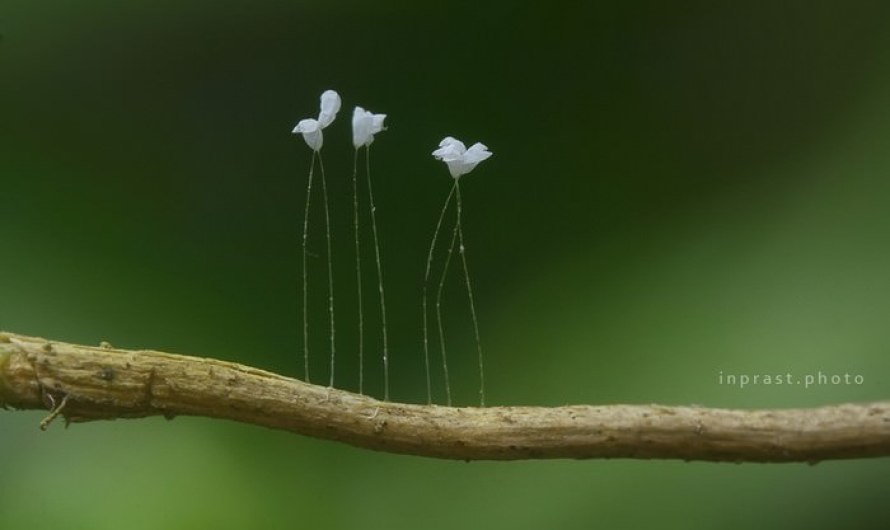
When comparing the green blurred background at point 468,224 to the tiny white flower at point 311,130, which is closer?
the tiny white flower at point 311,130

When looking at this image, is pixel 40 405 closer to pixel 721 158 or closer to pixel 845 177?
pixel 721 158

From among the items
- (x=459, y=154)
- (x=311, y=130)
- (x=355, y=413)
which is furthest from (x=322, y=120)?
(x=355, y=413)

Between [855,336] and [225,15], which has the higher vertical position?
[225,15]

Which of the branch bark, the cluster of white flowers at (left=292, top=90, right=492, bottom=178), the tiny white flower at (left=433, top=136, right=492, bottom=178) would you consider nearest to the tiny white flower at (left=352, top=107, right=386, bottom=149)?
the cluster of white flowers at (left=292, top=90, right=492, bottom=178)

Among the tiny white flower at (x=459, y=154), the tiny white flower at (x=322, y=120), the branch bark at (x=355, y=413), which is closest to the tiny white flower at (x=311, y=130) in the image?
the tiny white flower at (x=322, y=120)

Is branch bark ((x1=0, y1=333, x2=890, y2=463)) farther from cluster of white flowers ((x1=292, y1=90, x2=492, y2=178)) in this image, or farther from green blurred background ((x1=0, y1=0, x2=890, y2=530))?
cluster of white flowers ((x1=292, y1=90, x2=492, y2=178))

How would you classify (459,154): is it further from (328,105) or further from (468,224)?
(468,224)

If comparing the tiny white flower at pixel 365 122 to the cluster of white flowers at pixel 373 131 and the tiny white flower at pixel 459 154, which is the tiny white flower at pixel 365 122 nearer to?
the cluster of white flowers at pixel 373 131

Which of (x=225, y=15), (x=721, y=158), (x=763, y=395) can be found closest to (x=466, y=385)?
(x=763, y=395)
